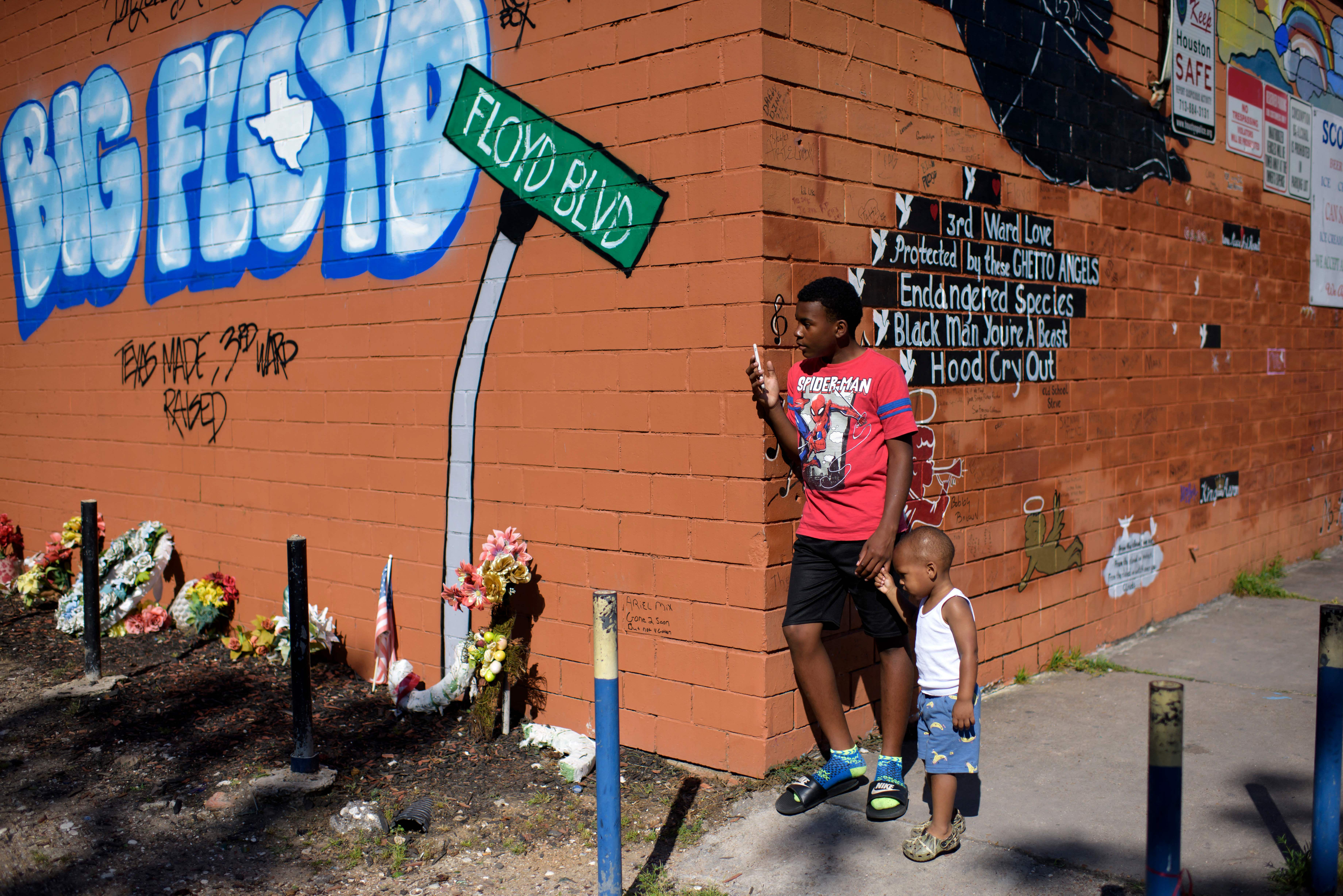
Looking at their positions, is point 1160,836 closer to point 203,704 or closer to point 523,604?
point 523,604

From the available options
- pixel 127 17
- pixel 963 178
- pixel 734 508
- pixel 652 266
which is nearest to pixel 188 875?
pixel 734 508

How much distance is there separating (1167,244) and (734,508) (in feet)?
14.8

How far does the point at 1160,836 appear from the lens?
2.66 metres

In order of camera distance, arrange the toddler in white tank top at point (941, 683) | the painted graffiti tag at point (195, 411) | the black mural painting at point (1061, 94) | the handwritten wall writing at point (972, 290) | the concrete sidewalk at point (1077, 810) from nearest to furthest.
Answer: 1. the concrete sidewalk at point (1077, 810)
2. the toddler in white tank top at point (941, 683)
3. the handwritten wall writing at point (972, 290)
4. the black mural painting at point (1061, 94)
5. the painted graffiti tag at point (195, 411)

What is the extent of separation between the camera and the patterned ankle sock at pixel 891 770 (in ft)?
13.6

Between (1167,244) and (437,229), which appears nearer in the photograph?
Answer: (437,229)

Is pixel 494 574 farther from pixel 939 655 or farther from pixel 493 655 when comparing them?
pixel 939 655

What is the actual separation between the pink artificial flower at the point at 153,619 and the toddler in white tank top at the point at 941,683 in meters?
5.62

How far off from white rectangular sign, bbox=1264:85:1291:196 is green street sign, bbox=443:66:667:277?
6.38 m

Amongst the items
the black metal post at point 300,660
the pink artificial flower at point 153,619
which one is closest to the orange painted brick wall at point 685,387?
the pink artificial flower at point 153,619

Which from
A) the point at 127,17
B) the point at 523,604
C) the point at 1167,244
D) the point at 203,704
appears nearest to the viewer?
the point at 523,604

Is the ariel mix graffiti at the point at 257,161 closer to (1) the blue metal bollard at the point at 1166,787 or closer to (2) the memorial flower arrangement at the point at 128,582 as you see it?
(2) the memorial flower arrangement at the point at 128,582

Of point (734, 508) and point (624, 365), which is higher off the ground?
point (624, 365)

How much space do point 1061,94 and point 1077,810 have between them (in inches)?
161
